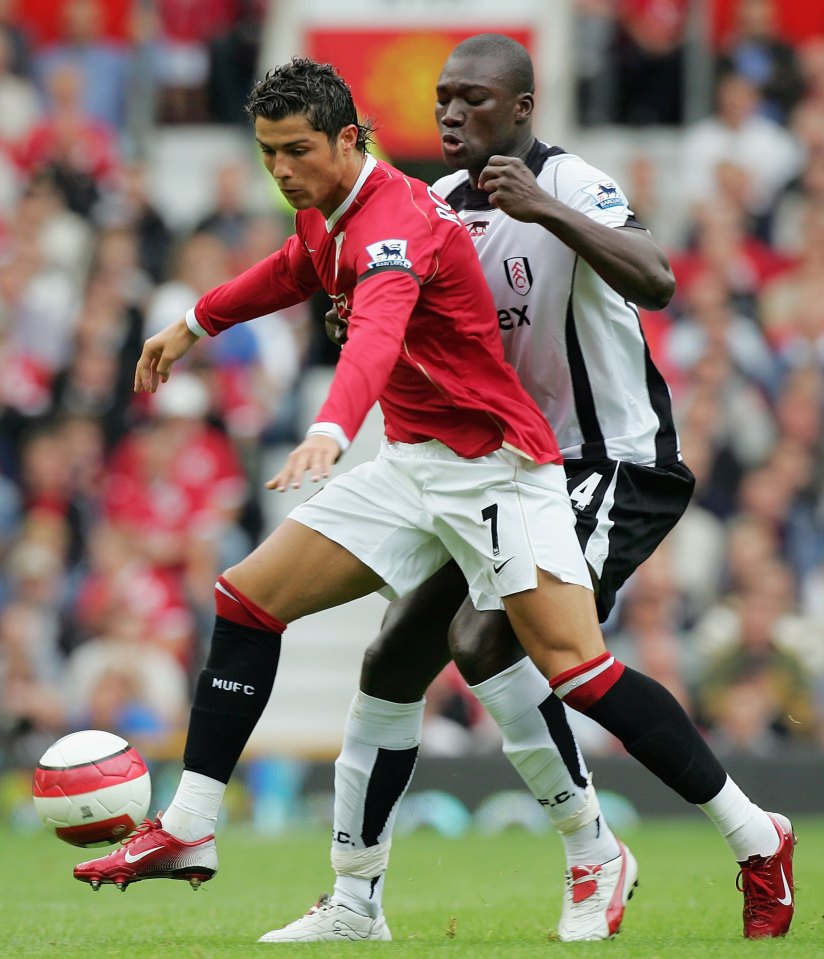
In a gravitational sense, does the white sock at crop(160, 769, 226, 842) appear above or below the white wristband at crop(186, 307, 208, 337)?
below

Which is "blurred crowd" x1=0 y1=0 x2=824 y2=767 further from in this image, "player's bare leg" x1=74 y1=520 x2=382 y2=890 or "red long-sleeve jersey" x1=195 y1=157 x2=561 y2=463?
"red long-sleeve jersey" x1=195 y1=157 x2=561 y2=463

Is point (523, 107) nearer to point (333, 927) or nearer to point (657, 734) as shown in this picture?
point (657, 734)

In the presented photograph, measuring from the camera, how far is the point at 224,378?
12477mm

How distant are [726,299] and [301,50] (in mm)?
4093

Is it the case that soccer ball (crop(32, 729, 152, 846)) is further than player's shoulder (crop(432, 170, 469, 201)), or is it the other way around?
player's shoulder (crop(432, 170, 469, 201))

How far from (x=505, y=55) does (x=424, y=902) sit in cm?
324

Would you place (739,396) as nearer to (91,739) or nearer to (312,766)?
(312,766)

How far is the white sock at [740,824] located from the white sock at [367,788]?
3.25ft

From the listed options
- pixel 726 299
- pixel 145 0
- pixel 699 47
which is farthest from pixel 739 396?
pixel 145 0

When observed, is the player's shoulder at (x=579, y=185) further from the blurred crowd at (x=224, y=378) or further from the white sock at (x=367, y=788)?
Result: the blurred crowd at (x=224, y=378)

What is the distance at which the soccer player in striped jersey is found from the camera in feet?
18.4

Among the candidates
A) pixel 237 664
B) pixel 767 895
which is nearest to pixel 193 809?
pixel 237 664

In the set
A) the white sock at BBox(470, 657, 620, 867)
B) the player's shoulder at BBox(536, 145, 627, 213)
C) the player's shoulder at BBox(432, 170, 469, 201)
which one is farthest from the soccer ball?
the player's shoulder at BBox(536, 145, 627, 213)

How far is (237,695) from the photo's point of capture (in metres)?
5.34
